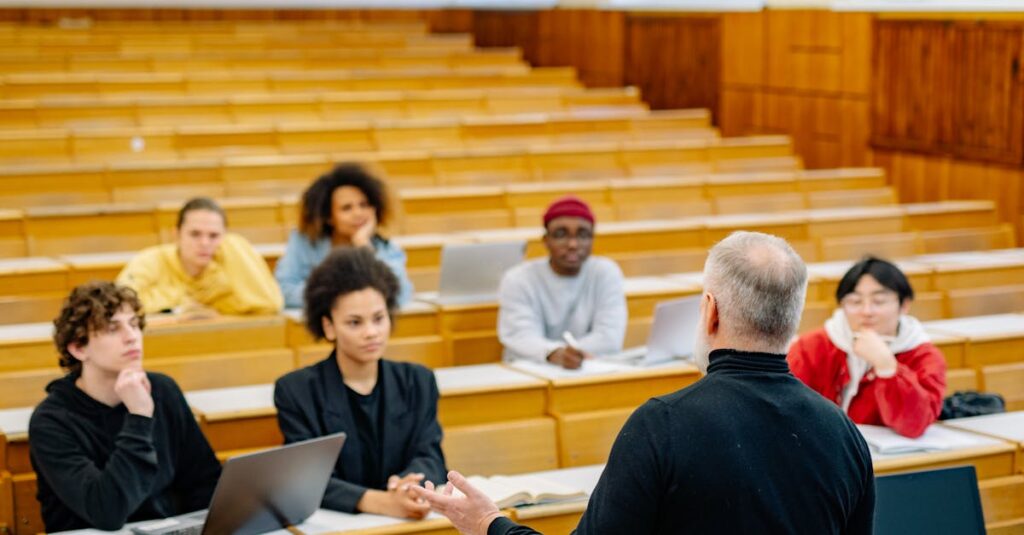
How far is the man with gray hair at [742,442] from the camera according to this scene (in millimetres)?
1303

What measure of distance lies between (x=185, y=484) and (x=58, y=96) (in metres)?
3.85

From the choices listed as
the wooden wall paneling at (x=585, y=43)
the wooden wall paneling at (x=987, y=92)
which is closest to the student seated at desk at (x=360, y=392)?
the wooden wall paneling at (x=987, y=92)

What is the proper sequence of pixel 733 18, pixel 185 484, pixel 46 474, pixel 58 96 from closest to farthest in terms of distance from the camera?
pixel 46 474
pixel 185 484
pixel 58 96
pixel 733 18

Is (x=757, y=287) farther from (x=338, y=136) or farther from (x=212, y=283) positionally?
(x=338, y=136)

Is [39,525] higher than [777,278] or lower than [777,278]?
lower

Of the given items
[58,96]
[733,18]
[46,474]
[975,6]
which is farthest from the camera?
[733,18]

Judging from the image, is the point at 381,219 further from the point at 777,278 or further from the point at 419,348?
the point at 777,278

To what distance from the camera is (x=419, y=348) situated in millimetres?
3686

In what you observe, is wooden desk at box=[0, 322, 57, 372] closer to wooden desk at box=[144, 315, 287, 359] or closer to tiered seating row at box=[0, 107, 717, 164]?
wooden desk at box=[144, 315, 287, 359]

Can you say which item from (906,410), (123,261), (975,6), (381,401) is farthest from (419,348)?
(975,6)

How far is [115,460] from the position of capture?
227 cm

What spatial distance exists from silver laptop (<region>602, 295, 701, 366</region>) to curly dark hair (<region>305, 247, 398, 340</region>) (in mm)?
858

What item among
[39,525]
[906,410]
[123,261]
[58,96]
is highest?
[58,96]

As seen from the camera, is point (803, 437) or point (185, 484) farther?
point (185, 484)
